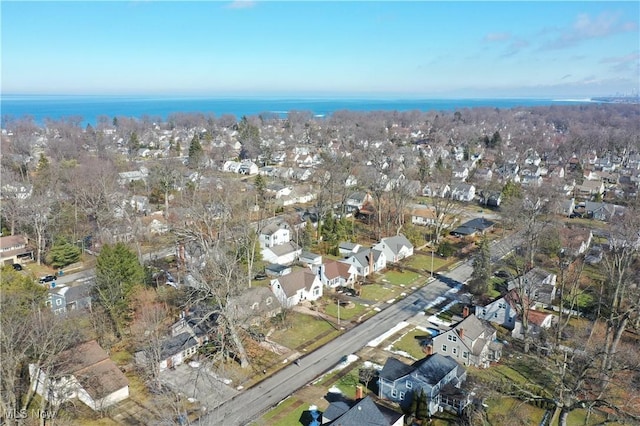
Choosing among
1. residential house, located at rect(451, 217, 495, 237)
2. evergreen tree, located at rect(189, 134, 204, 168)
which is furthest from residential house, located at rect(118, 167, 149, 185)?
residential house, located at rect(451, 217, 495, 237)

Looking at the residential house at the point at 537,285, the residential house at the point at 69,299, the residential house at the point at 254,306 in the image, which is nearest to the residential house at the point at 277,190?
the residential house at the point at 254,306

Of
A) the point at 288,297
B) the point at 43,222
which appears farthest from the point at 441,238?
the point at 43,222

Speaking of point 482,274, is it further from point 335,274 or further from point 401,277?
point 335,274

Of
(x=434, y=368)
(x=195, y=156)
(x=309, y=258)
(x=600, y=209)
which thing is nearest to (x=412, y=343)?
(x=434, y=368)

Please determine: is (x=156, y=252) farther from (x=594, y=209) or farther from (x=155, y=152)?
(x=155, y=152)

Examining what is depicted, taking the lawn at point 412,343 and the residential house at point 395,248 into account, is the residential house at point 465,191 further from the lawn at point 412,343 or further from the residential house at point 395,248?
the lawn at point 412,343
